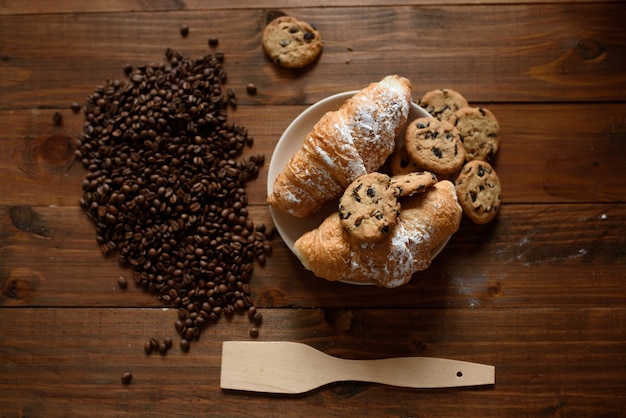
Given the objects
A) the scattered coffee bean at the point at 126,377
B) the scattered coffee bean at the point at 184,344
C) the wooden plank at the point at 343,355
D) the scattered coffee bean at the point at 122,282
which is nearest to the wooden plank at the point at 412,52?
the scattered coffee bean at the point at 122,282

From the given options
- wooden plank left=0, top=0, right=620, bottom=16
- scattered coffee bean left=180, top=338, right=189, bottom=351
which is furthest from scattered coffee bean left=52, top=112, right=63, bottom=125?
scattered coffee bean left=180, top=338, right=189, bottom=351

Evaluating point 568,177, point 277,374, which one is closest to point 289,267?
point 277,374

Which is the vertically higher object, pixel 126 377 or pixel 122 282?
pixel 122 282

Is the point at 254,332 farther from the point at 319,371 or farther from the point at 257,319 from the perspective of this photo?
the point at 319,371

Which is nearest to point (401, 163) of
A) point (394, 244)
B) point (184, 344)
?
→ point (394, 244)

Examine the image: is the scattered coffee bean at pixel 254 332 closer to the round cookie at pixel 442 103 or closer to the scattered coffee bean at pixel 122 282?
the scattered coffee bean at pixel 122 282
